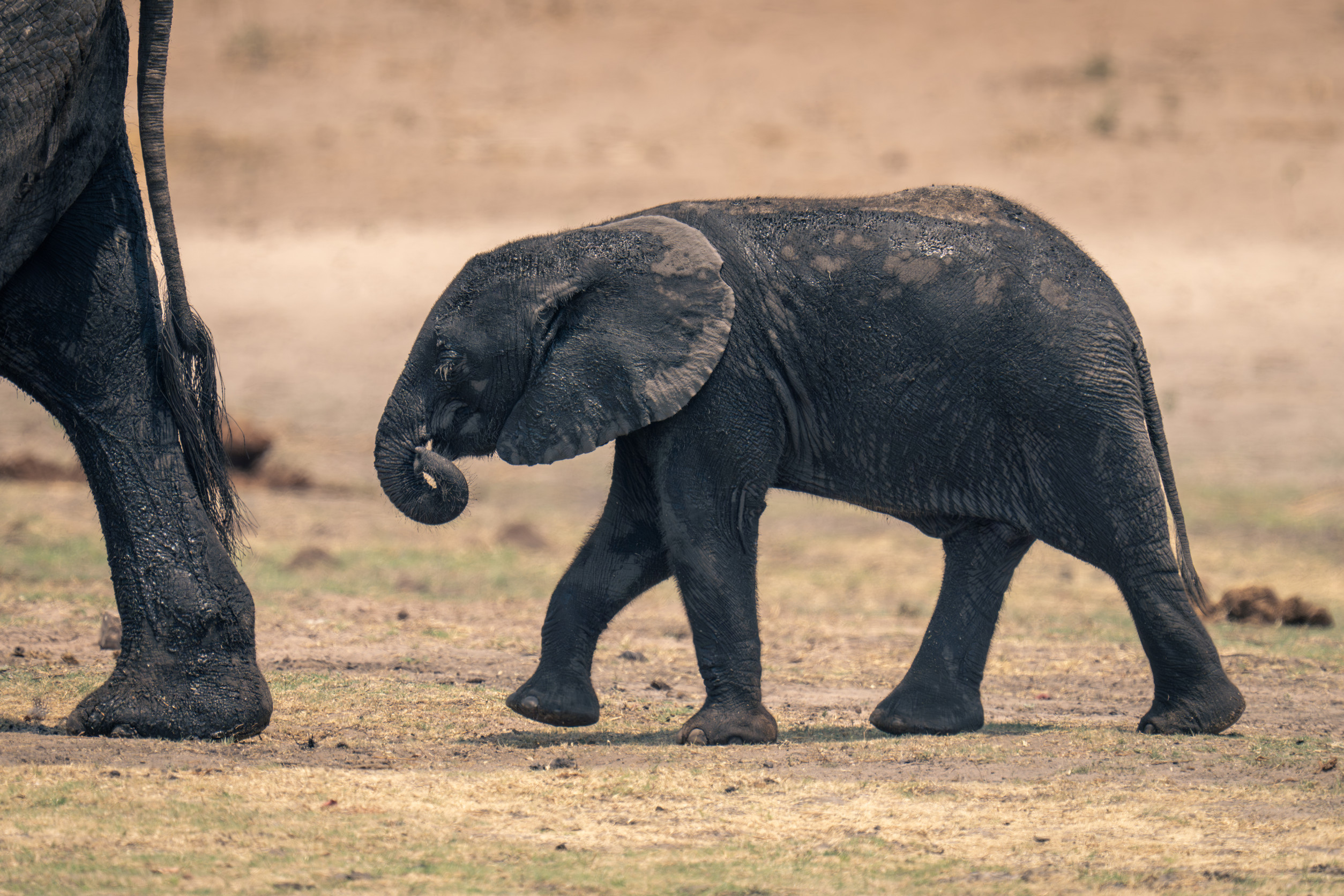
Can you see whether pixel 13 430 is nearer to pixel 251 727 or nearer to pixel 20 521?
pixel 20 521

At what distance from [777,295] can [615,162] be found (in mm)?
19837

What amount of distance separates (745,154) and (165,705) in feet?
71.1

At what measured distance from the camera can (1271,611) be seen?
10.4 m

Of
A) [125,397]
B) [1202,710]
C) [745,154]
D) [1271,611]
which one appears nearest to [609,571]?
[125,397]

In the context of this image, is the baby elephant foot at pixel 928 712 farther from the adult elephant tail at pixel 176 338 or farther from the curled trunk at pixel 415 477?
the adult elephant tail at pixel 176 338

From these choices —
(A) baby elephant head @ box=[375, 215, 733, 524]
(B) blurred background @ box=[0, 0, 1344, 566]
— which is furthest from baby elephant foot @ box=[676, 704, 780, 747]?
(B) blurred background @ box=[0, 0, 1344, 566]

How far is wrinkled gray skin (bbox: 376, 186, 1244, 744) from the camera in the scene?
20.9ft

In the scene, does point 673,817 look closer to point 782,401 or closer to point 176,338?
point 782,401

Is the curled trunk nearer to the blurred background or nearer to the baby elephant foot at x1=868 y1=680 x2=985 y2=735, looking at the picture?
the baby elephant foot at x1=868 y1=680 x2=985 y2=735

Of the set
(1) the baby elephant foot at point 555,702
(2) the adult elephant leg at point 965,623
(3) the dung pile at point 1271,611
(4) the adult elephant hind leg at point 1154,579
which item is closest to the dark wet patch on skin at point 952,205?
(4) the adult elephant hind leg at point 1154,579

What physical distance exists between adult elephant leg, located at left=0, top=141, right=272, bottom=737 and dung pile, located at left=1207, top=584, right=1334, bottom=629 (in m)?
6.59

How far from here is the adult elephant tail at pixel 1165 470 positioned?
6.65 m

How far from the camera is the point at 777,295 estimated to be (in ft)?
21.6

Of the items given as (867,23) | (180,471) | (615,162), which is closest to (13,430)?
(615,162)
